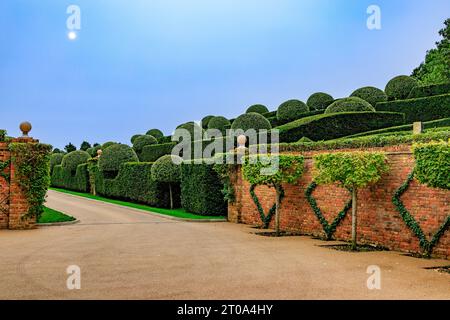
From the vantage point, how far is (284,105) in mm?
38719

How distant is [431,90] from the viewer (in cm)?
3183

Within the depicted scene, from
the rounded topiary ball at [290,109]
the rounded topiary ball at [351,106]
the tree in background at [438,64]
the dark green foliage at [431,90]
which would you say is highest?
the tree in background at [438,64]

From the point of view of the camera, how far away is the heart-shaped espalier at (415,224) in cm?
1070

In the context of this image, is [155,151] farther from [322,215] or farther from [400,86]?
[322,215]

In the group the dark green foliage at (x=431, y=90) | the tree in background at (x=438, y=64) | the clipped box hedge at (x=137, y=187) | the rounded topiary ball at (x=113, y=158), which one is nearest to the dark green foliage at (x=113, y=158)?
the rounded topiary ball at (x=113, y=158)

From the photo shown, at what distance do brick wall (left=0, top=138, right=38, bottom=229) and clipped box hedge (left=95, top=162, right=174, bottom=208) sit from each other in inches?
396

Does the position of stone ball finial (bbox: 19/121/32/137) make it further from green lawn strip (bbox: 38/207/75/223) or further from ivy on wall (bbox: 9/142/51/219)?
green lawn strip (bbox: 38/207/75/223)

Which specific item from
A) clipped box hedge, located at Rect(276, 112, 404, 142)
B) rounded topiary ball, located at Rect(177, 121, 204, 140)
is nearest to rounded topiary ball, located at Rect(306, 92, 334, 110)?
rounded topiary ball, located at Rect(177, 121, 204, 140)

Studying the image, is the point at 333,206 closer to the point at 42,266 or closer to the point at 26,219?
the point at 42,266

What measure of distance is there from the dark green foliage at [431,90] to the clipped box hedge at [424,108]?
2.42m

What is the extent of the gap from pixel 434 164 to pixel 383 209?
3338 millimetres

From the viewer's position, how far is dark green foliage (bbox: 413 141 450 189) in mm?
8930

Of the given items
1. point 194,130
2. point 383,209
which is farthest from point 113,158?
point 383,209

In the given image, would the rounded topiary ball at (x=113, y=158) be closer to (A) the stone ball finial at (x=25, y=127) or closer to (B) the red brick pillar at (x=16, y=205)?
(A) the stone ball finial at (x=25, y=127)
